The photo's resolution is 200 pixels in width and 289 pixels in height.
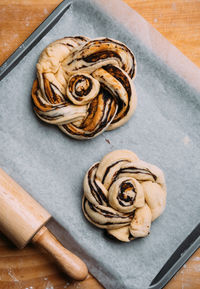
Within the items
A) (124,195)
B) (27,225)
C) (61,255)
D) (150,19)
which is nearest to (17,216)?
(27,225)

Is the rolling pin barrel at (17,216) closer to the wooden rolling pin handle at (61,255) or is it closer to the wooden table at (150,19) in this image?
the wooden rolling pin handle at (61,255)

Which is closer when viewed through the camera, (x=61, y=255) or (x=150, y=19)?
(x=61, y=255)

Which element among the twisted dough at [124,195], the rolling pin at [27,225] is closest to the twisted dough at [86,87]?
the twisted dough at [124,195]

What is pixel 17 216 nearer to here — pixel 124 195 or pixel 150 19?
pixel 124 195

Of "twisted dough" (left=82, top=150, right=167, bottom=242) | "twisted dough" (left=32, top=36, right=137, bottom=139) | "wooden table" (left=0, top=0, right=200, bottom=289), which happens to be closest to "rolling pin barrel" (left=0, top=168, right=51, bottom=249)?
"twisted dough" (left=82, top=150, right=167, bottom=242)

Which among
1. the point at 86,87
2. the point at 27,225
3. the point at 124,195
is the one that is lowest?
the point at 124,195

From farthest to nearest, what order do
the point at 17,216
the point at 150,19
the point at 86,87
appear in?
Answer: the point at 150,19 → the point at 86,87 → the point at 17,216

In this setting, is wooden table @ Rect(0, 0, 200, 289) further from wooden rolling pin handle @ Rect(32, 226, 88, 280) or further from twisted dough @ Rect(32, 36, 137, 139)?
wooden rolling pin handle @ Rect(32, 226, 88, 280)

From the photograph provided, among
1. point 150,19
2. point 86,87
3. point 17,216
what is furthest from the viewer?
point 150,19
